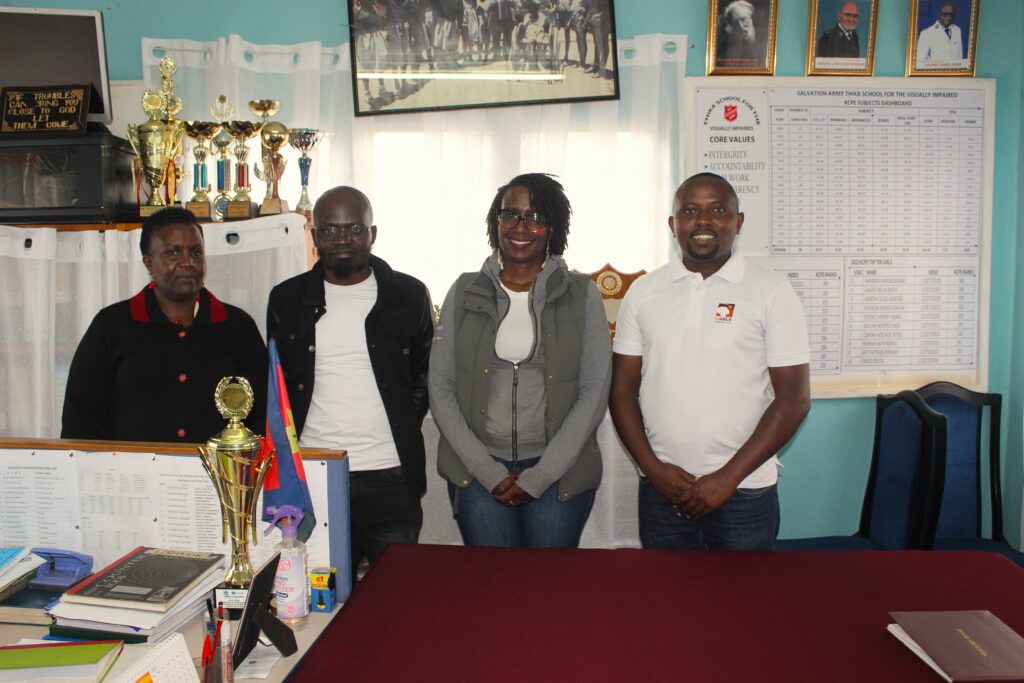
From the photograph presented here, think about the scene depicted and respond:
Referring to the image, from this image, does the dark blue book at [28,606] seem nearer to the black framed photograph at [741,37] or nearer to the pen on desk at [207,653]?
the pen on desk at [207,653]

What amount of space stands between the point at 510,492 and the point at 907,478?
57.0 inches

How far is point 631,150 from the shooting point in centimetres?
329

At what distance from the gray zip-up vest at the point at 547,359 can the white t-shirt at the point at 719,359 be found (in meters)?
0.20

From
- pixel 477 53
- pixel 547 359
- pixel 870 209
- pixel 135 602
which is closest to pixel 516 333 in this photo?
pixel 547 359

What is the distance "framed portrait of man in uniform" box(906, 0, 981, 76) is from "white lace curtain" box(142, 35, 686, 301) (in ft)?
3.30

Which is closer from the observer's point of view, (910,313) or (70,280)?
(70,280)

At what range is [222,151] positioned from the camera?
3051 mm

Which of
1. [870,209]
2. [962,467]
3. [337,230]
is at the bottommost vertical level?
[962,467]

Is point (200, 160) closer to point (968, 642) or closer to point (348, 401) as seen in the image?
point (348, 401)

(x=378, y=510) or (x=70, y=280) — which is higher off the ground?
(x=70, y=280)

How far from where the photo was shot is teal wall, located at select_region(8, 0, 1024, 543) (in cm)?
327

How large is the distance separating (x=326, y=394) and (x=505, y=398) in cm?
48

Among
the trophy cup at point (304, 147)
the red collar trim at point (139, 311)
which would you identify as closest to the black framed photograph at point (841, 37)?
the trophy cup at point (304, 147)

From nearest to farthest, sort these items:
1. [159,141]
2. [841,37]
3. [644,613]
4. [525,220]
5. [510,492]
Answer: [644,613]
[510,492]
[525,220]
[159,141]
[841,37]
